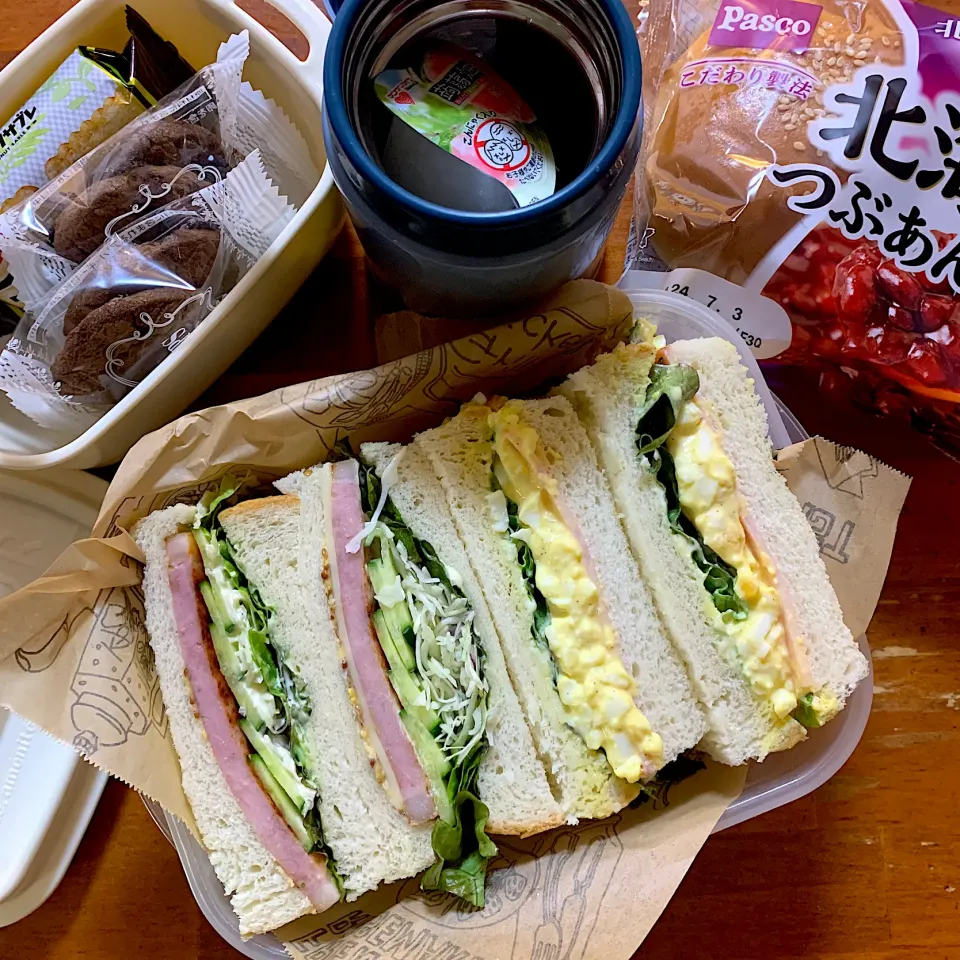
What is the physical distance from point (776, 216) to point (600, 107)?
0.37m

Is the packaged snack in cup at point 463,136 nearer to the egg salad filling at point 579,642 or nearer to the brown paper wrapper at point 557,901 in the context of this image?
the egg salad filling at point 579,642

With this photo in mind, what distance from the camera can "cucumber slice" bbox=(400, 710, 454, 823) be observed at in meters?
1.09

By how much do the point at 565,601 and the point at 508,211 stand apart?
0.47m

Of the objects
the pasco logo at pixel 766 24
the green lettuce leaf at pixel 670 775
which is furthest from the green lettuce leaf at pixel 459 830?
the pasco logo at pixel 766 24

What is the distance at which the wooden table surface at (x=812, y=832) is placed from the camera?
4.35ft

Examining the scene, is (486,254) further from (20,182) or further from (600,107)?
(20,182)

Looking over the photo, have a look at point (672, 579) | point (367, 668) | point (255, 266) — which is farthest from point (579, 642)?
point (255, 266)

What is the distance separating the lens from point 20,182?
49.5 inches

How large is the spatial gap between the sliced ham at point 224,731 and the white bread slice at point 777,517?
2.30 ft

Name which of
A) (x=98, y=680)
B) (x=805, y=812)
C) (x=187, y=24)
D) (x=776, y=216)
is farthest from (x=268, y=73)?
(x=805, y=812)

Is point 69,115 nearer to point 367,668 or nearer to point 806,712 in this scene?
point 367,668

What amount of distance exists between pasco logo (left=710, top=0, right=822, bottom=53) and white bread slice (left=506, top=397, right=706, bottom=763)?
579 millimetres

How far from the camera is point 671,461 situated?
1.16 m

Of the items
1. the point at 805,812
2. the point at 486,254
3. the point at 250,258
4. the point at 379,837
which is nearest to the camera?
the point at 486,254
